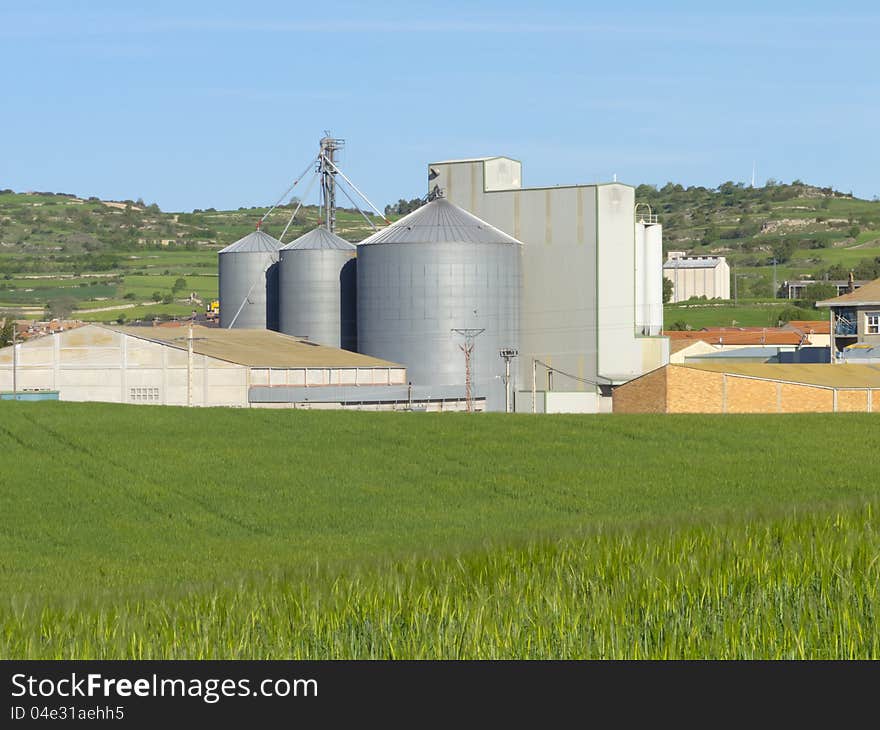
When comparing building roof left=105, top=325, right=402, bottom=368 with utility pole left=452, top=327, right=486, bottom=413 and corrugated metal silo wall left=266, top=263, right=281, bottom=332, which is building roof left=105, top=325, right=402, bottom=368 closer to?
utility pole left=452, top=327, right=486, bottom=413

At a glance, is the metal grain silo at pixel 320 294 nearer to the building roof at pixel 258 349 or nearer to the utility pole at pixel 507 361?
the building roof at pixel 258 349

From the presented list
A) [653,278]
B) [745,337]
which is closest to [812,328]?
[745,337]

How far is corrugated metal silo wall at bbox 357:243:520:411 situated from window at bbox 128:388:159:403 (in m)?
15.1

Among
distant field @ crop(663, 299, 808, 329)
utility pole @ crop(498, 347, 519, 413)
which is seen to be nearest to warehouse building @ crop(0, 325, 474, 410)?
utility pole @ crop(498, 347, 519, 413)

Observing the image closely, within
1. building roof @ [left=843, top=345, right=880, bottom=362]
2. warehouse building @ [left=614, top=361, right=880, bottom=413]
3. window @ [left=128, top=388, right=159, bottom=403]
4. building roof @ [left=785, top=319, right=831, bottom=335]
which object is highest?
building roof @ [left=785, top=319, right=831, bottom=335]

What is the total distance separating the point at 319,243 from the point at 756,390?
38410 millimetres

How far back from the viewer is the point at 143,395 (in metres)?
77.2

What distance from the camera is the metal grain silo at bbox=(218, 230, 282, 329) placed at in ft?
332

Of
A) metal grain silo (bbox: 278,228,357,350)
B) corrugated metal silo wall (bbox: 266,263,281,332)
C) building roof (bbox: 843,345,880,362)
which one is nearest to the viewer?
building roof (bbox: 843,345,880,362)

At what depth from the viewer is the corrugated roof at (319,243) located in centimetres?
9356

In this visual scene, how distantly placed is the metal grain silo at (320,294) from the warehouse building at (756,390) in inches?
1163

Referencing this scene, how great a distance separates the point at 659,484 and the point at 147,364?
48.6m

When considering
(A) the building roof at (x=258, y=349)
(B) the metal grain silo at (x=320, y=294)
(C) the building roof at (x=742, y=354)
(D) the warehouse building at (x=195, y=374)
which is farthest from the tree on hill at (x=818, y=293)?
(D) the warehouse building at (x=195, y=374)

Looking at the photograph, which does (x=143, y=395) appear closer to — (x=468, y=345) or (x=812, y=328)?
(x=468, y=345)
